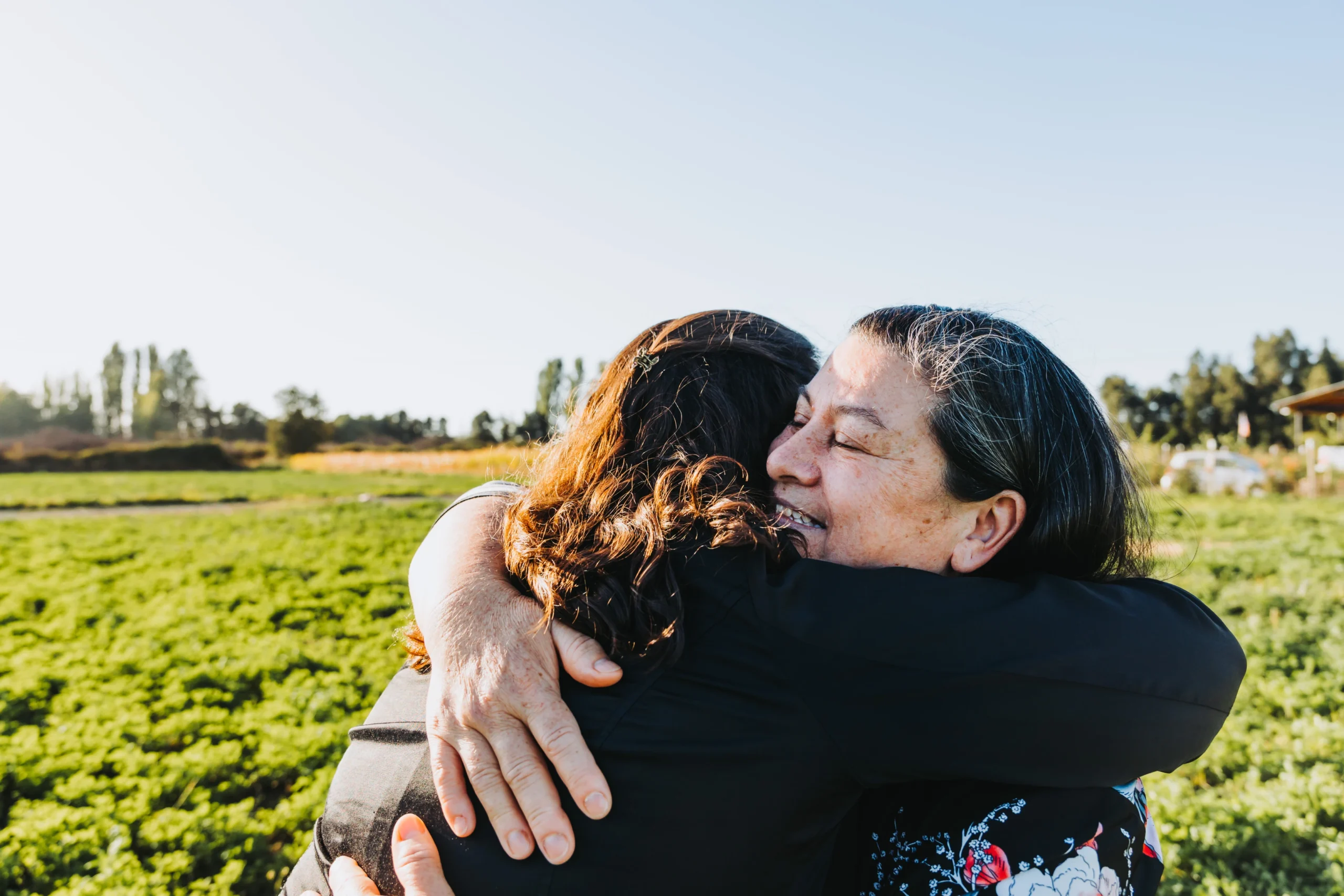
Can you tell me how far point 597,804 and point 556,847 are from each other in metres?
0.10

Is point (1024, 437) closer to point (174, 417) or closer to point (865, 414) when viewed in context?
point (865, 414)

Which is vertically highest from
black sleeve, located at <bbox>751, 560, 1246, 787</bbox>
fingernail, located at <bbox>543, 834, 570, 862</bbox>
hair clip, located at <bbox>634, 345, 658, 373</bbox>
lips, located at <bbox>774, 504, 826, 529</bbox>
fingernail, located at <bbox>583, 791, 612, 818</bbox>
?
hair clip, located at <bbox>634, 345, 658, 373</bbox>

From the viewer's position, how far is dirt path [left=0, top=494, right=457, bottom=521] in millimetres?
18875

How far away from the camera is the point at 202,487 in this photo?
28.4 meters

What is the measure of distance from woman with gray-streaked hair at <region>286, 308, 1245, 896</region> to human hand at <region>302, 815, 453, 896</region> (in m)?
0.03

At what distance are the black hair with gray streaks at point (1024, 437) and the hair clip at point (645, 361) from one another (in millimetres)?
533

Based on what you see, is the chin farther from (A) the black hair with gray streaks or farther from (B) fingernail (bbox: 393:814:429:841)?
(B) fingernail (bbox: 393:814:429:841)

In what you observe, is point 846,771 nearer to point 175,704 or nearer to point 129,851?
point 129,851

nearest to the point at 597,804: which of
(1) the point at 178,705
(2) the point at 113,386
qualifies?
(1) the point at 178,705

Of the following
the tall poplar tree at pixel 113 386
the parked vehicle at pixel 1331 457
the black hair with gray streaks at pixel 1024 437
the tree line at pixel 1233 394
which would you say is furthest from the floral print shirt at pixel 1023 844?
the tall poplar tree at pixel 113 386

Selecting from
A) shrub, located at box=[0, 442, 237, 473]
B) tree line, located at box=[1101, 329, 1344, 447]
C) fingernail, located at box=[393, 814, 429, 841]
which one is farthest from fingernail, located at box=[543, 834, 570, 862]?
tree line, located at box=[1101, 329, 1344, 447]

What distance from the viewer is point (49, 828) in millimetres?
3580

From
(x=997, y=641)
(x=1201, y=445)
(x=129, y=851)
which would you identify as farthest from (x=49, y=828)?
(x=1201, y=445)

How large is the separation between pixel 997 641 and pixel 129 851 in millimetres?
3937
